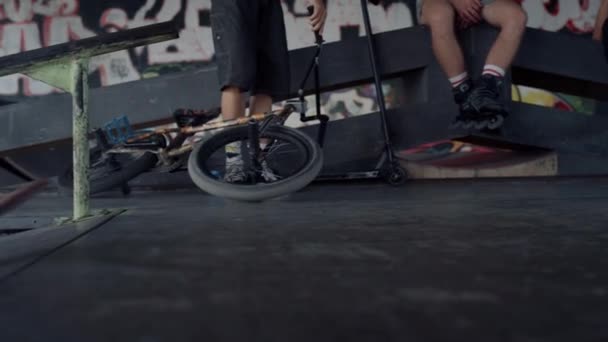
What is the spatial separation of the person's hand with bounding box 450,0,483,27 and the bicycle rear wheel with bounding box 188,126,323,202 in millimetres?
1712

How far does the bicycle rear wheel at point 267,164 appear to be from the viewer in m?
2.32

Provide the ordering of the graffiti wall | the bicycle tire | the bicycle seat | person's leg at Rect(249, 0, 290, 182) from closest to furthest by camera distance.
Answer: person's leg at Rect(249, 0, 290, 182) < the bicycle seat < the bicycle tire < the graffiti wall

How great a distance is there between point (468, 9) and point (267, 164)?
1.90 meters

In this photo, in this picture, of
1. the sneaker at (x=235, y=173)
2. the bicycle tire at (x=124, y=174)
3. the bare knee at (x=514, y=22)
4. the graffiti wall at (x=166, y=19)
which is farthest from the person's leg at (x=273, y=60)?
the graffiti wall at (x=166, y=19)

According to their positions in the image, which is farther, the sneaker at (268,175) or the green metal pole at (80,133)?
the sneaker at (268,175)

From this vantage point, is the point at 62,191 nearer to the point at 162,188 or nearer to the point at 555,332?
the point at 162,188

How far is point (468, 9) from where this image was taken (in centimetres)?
364

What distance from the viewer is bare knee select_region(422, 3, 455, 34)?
367 centimetres

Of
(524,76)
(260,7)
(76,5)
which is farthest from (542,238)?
(76,5)

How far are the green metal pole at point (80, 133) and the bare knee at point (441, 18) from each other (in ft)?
8.33

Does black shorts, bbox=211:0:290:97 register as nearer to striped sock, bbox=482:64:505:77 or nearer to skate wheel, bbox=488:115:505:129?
striped sock, bbox=482:64:505:77

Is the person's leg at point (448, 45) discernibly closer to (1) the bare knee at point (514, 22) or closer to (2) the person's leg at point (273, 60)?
(1) the bare knee at point (514, 22)

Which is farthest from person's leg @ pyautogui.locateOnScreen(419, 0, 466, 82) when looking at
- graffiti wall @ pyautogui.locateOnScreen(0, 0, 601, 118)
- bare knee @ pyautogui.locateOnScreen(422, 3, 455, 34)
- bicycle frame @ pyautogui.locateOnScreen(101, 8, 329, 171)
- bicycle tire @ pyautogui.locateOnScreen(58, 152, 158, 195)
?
graffiti wall @ pyautogui.locateOnScreen(0, 0, 601, 118)

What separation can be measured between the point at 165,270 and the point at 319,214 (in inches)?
35.5
